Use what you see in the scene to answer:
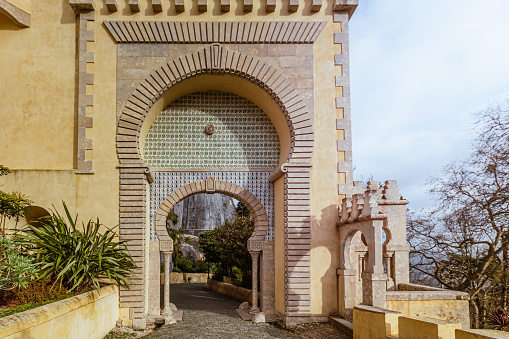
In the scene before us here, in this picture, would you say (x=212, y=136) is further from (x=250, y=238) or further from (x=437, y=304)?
(x=437, y=304)

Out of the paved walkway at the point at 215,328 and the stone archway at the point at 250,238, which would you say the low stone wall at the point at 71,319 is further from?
the stone archway at the point at 250,238

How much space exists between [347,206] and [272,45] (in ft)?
13.7

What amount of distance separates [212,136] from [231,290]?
8140 millimetres

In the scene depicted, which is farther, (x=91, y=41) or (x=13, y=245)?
(x=91, y=41)

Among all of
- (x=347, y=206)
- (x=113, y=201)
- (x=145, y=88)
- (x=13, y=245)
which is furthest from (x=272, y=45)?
(x=13, y=245)

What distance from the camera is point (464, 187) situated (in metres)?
12.5

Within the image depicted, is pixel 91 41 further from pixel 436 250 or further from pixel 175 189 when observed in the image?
pixel 436 250

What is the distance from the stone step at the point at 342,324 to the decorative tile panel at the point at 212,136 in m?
3.92

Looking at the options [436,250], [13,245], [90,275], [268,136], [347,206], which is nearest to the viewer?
[13,245]

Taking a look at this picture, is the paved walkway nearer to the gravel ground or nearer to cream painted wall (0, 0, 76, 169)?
the gravel ground

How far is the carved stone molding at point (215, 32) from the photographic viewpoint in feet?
35.0

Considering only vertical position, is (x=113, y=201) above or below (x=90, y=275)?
above

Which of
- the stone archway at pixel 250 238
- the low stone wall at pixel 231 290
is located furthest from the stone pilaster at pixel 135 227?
the low stone wall at pixel 231 290

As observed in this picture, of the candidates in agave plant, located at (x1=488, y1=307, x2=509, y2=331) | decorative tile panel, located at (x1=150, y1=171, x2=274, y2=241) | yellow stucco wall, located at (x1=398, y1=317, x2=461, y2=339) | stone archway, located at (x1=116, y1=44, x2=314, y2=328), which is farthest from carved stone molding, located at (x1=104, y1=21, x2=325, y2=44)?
agave plant, located at (x1=488, y1=307, x2=509, y2=331)
